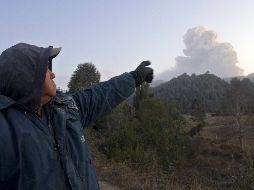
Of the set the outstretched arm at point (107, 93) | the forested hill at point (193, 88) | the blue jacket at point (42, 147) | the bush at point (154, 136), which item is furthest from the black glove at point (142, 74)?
the forested hill at point (193, 88)

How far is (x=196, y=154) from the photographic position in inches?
1101

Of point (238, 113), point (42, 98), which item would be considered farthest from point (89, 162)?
point (238, 113)

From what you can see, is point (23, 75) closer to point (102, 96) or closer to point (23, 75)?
point (23, 75)

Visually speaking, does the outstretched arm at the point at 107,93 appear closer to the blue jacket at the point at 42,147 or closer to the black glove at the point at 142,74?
the black glove at the point at 142,74

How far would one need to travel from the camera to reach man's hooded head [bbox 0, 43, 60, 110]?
2557mm

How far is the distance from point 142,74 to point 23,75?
1.12m

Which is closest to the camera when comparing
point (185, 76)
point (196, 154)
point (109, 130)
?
point (109, 130)

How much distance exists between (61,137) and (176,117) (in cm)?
2101

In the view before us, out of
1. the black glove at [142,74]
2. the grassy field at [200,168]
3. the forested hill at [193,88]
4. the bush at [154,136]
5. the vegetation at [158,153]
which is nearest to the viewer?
the black glove at [142,74]

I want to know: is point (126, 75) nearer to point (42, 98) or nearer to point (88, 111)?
point (88, 111)

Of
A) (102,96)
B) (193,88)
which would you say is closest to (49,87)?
(102,96)

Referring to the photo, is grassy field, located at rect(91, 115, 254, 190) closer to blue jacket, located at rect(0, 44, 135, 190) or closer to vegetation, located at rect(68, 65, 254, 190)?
vegetation, located at rect(68, 65, 254, 190)

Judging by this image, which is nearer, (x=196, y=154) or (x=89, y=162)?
(x=89, y=162)

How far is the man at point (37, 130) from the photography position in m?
2.43
